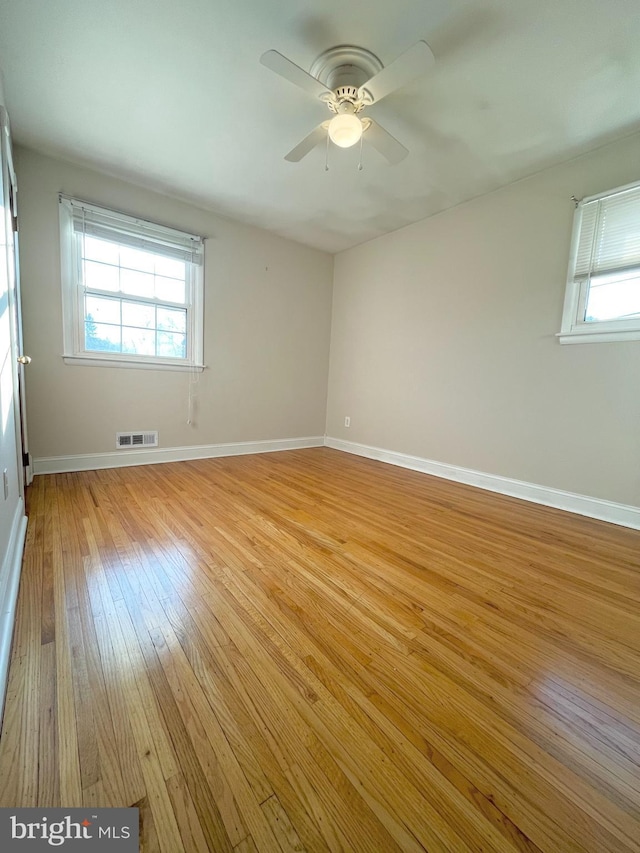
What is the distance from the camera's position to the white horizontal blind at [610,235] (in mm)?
2346

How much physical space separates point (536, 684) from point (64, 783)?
129cm

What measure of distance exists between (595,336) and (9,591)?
3702 millimetres

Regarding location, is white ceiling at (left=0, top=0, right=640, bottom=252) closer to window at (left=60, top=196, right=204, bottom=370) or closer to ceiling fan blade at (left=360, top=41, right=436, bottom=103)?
ceiling fan blade at (left=360, top=41, right=436, bottom=103)

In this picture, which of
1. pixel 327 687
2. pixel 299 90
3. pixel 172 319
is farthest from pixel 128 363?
pixel 327 687

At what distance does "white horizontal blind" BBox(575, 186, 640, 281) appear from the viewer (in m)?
2.35

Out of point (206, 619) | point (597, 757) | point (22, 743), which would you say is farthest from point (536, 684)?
point (22, 743)

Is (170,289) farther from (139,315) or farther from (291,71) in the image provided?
(291,71)

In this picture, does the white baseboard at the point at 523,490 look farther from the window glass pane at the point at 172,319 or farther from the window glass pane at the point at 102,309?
the window glass pane at the point at 102,309

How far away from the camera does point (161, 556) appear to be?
172 centimetres

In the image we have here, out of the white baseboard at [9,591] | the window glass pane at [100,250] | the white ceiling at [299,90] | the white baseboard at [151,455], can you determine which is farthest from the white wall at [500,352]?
the white baseboard at [9,591]

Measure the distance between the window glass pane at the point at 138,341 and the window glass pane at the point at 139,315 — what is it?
0.18ft

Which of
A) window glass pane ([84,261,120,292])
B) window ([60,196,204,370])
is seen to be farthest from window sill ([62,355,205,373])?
window glass pane ([84,261,120,292])

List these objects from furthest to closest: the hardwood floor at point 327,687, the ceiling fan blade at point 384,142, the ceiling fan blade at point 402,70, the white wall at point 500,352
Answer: the white wall at point 500,352 < the ceiling fan blade at point 384,142 < the ceiling fan blade at point 402,70 < the hardwood floor at point 327,687

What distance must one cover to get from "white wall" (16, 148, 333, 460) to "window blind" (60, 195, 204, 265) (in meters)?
0.10
